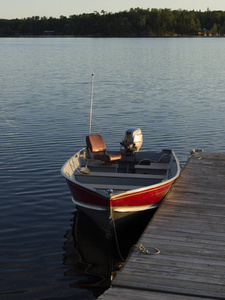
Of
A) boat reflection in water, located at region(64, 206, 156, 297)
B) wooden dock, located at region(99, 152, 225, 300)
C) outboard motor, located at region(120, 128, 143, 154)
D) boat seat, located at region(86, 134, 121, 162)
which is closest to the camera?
wooden dock, located at region(99, 152, 225, 300)

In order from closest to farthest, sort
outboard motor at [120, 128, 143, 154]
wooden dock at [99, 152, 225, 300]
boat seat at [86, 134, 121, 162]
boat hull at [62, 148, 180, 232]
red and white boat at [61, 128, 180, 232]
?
wooden dock at [99, 152, 225, 300] → boat hull at [62, 148, 180, 232] → red and white boat at [61, 128, 180, 232] → boat seat at [86, 134, 121, 162] → outboard motor at [120, 128, 143, 154]

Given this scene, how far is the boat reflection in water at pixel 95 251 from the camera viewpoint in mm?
10688

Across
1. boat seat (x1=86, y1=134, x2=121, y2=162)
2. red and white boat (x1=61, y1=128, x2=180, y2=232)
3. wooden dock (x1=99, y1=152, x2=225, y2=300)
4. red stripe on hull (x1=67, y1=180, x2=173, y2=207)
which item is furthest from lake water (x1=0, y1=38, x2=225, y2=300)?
boat seat (x1=86, y1=134, x2=121, y2=162)

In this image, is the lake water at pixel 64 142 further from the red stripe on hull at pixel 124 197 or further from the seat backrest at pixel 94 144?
the seat backrest at pixel 94 144

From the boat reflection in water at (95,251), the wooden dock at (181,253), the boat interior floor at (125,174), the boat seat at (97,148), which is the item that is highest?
the boat seat at (97,148)

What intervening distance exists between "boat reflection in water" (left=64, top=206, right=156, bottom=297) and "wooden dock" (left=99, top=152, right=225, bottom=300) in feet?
2.48

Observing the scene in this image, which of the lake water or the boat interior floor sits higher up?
the boat interior floor

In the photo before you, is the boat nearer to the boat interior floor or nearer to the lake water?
the boat interior floor

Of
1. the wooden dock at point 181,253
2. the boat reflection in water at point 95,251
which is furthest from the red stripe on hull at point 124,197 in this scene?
the boat reflection in water at point 95,251

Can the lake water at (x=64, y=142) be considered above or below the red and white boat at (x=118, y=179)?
below

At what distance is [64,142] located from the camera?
22359 millimetres

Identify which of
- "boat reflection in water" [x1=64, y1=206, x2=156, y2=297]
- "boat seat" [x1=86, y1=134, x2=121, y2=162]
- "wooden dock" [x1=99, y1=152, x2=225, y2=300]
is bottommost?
"boat reflection in water" [x1=64, y1=206, x2=156, y2=297]

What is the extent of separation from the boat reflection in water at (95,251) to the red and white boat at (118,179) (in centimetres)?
56

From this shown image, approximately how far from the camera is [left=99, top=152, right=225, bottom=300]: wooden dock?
8336mm
